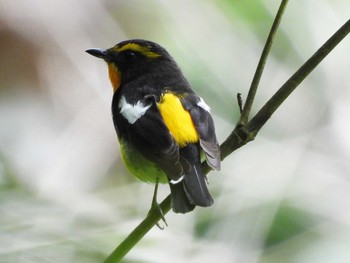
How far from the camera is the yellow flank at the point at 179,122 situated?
8.60ft

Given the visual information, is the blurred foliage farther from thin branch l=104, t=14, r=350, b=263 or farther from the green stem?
the green stem

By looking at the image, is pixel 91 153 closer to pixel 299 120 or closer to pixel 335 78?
pixel 299 120

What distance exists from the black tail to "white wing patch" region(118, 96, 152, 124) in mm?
259

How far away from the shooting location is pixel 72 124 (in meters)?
4.34

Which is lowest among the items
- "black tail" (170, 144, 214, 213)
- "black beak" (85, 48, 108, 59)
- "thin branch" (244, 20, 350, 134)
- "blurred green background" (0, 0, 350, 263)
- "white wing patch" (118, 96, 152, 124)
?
"blurred green background" (0, 0, 350, 263)

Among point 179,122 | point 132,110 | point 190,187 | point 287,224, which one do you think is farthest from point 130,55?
point 287,224

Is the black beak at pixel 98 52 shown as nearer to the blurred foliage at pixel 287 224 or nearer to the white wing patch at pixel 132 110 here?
the white wing patch at pixel 132 110

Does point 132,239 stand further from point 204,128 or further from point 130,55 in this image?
point 130,55

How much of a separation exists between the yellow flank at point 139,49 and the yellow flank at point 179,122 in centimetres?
60

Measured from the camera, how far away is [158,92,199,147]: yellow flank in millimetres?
2621

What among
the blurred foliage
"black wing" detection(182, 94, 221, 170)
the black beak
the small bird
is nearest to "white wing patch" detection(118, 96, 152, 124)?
the small bird

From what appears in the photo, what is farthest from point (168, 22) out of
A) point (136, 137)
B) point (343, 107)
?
point (136, 137)

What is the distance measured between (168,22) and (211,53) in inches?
21.3

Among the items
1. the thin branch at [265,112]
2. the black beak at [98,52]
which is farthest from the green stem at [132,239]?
the black beak at [98,52]
